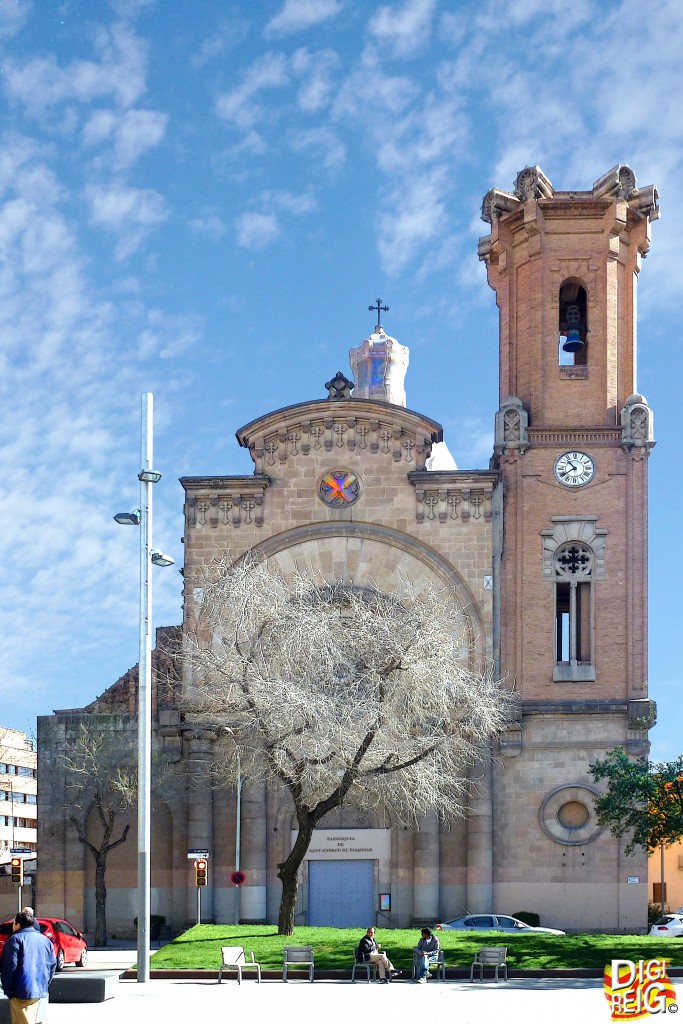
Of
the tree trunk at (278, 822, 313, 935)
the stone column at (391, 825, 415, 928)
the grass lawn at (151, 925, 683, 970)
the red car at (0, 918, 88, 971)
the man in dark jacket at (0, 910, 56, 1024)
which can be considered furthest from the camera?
the stone column at (391, 825, 415, 928)

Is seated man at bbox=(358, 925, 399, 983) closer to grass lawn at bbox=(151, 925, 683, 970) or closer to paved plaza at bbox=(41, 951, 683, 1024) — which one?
paved plaza at bbox=(41, 951, 683, 1024)

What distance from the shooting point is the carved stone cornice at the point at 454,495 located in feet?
166

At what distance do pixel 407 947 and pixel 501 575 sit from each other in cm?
1724

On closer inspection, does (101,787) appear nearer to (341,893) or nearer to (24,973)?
(341,893)

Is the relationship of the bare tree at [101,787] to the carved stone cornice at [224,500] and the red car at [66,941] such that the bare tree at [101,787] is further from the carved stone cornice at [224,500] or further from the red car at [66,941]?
the red car at [66,941]

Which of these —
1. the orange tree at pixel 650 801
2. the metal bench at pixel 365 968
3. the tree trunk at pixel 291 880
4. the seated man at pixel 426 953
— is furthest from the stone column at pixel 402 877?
the seated man at pixel 426 953

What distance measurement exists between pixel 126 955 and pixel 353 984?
13989 millimetres

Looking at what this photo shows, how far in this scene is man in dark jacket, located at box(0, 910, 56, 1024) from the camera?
19.1m

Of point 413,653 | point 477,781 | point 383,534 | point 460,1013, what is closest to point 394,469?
point 383,534

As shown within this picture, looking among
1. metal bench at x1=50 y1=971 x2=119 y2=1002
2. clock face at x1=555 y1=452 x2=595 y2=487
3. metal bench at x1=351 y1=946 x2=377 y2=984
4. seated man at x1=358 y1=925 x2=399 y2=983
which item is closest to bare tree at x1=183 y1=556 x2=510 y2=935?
metal bench at x1=351 y1=946 x2=377 y2=984

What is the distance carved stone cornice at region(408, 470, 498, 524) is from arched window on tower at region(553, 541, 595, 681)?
271cm

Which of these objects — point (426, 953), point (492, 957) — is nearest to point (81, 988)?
point (426, 953)

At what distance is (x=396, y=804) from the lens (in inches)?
1859

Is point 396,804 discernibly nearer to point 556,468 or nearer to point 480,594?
point 480,594
